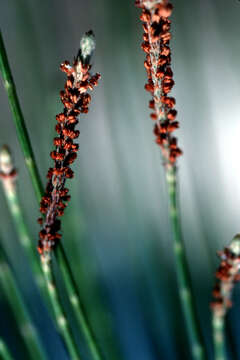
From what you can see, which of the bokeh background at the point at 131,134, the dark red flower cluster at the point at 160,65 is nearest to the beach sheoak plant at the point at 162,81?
the dark red flower cluster at the point at 160,65

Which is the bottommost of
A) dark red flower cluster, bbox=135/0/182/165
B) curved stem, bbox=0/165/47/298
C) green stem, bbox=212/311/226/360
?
green stem, bbox=212/311/226/360

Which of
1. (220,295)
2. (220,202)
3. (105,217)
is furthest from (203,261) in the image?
(220,295)

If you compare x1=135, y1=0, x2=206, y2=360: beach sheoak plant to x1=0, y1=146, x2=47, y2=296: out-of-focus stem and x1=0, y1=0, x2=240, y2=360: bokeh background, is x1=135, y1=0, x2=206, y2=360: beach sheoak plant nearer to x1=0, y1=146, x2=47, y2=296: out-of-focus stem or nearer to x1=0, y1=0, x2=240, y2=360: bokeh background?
x1=0, y1=146, x2=47, y2=296: out-of-focus stem

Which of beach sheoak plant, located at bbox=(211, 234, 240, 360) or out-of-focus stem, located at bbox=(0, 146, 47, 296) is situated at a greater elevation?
out-of-focus stem, located at bbox=(0, 146, 47, 296)

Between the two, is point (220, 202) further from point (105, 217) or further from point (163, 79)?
point (163, 79)

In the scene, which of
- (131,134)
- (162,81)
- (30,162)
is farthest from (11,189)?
(131,134)

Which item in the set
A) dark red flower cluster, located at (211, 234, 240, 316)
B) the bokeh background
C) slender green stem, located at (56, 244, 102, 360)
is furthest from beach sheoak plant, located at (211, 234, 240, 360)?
the bokeh background
